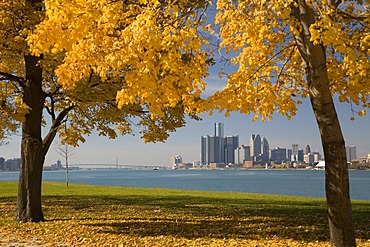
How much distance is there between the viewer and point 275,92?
884 cm

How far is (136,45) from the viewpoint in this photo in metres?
5.82

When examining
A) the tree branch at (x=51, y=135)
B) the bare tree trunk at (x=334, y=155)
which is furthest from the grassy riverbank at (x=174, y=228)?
the tree branch at (x=51, y=135)

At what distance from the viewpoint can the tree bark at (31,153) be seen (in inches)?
492

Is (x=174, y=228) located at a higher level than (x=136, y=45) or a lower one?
lower

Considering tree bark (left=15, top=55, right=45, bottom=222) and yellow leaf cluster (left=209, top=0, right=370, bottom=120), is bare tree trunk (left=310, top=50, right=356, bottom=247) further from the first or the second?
tree bark (left=15, top=55, right=45, bottom=222)

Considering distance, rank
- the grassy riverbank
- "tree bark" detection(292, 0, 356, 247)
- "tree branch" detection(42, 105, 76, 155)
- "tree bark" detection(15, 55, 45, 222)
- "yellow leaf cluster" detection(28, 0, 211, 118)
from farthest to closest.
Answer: "tree branch" detection(42, 105, 76, 155), "tree bark" detection(15, 55, 45, 222), the grassy riverbank, "tree bark" detection(292, 0, 356, 247), "yellow leaf cluster" detection(28, 0, 211, 118)

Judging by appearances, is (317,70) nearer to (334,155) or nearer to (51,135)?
(334,155)

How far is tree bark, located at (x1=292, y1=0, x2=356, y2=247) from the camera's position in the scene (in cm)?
691

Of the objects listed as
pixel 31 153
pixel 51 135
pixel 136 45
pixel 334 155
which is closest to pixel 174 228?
pixel 31 153

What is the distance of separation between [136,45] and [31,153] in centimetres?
792

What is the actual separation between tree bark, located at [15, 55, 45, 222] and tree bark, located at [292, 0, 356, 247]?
8.40m

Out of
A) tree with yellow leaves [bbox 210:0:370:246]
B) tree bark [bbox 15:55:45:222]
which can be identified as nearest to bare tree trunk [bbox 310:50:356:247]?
tree with yellow leaves [bbox 210:0:370:246]

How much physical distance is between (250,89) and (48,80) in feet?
29.9

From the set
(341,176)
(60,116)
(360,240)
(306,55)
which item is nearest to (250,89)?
(306,55)
